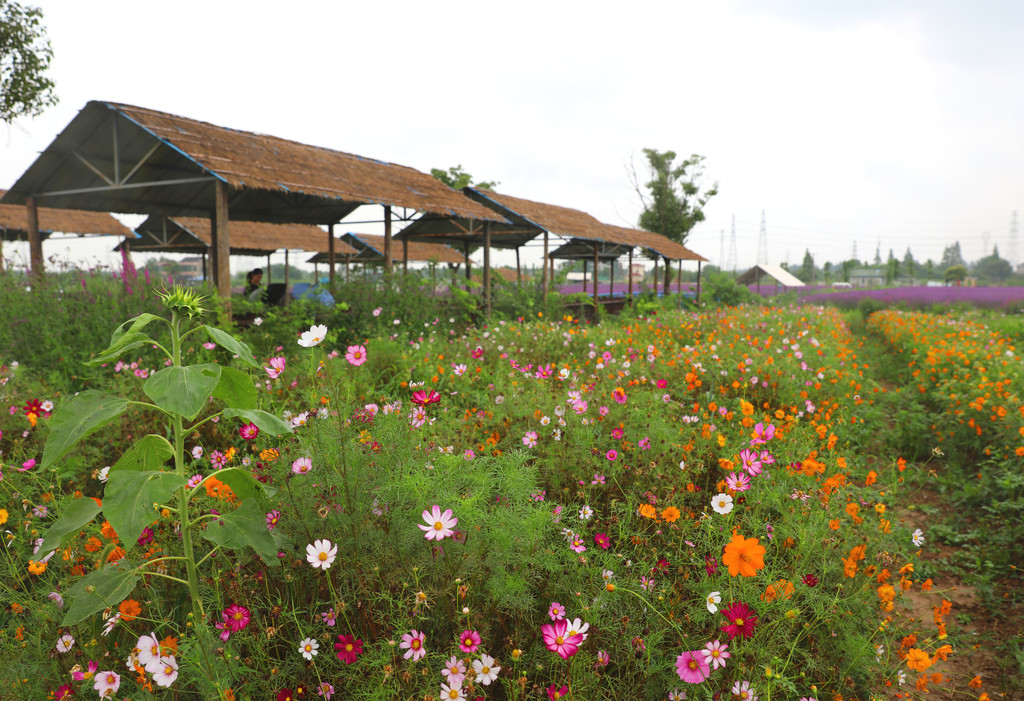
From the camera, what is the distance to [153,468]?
166 centimetres

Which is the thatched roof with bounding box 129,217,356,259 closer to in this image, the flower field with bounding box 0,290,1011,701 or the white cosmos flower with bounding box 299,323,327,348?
the flower field with bounding box 0,290,1011,701


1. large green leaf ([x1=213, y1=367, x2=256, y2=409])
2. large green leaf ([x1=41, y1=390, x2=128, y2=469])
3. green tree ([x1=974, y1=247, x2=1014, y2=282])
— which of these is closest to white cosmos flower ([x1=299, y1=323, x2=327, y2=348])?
large green leaf ([x1=213, y1=367, x2=256, y2=409])

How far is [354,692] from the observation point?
164 cm

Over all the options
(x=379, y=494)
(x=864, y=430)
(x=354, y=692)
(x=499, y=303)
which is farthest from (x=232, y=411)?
(x=499, y=303)

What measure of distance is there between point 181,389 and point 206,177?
7.35 m

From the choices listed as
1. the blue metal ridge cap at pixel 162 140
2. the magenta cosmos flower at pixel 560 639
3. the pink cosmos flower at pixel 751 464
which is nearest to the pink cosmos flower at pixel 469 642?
the magenta cosmos flower at pixel 560 639

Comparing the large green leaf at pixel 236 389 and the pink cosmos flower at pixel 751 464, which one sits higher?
the large green leaf at pixel 236 389

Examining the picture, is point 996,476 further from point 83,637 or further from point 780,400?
point 83,637

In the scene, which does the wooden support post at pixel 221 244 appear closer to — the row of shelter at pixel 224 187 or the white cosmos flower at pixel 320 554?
the row of shelter at pixel 224 187

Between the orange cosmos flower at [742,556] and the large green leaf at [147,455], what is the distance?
1.63 metres

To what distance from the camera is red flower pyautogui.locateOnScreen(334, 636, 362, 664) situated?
1.54 metres

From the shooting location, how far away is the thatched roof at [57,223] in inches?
655

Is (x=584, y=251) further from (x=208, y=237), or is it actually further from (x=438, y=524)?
(x=438, y=524)

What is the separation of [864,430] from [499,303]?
819 centimetres
